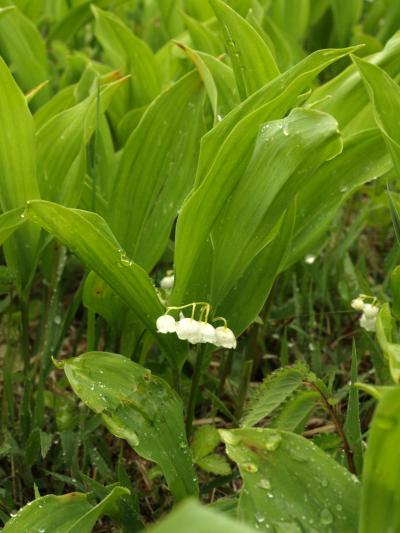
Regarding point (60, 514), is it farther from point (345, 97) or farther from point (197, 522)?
point (345, 97)

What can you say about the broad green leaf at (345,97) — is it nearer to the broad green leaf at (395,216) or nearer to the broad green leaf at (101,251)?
the broad green leaf at (395,216)

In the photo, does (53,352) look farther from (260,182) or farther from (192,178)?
(260,182)

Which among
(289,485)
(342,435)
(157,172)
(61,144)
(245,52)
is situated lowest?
(342,435)

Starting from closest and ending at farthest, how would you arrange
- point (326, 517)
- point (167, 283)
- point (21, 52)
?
Result: point (326, 517)
point (167, 283)
point (21, 52)

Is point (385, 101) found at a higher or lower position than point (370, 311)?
higher

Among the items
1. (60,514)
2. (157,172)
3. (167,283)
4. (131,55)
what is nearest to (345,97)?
(157,172)

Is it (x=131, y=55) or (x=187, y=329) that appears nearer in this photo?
(x=187, y=329)

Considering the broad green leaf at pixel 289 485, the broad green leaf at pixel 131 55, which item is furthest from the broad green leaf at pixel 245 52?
the broad green leaf at pixel 289 485

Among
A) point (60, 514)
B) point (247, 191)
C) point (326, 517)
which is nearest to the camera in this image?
point (326, 517)
